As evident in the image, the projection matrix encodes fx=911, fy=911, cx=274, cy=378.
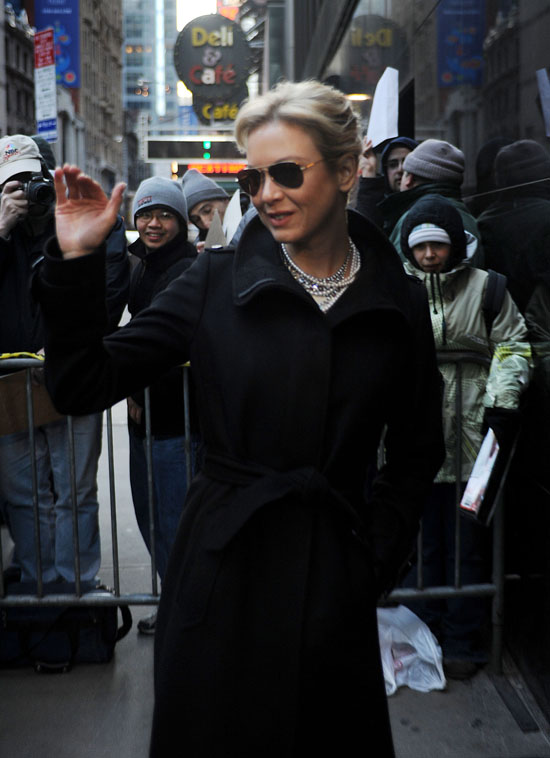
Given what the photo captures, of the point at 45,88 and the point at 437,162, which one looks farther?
the point at 45,88

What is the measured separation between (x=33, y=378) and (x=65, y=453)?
0.54 meters

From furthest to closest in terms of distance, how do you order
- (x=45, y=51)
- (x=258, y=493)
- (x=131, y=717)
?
(x=45, y=51) → (x=131, y=717) → (x=258, y=493)

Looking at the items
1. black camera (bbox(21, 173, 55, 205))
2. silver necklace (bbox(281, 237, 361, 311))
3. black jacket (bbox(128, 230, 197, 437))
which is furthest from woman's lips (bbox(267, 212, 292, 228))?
black camera (bbox(21, 173, 55, 205))

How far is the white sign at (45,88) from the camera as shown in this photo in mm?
11469

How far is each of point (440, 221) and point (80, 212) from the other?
257 cm

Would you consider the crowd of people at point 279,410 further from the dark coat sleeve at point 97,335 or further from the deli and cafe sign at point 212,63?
the deli and cafe sign at point 212,63

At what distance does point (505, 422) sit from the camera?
12.1 ft

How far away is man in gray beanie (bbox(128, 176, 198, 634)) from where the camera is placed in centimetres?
443

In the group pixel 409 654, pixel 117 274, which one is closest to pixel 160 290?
pixel 117 274

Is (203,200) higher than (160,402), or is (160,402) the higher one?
(203,200)

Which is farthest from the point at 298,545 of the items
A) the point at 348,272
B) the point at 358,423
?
the point at 348,272

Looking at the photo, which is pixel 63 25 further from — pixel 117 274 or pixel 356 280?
pixel 356 280

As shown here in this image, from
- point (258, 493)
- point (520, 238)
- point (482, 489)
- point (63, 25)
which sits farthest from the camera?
point (63, 25)

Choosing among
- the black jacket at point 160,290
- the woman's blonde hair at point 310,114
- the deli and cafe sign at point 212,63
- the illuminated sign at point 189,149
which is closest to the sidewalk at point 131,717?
the black jacket at point 160,290
